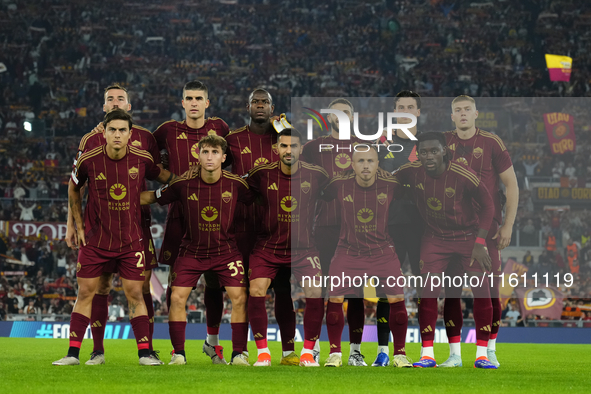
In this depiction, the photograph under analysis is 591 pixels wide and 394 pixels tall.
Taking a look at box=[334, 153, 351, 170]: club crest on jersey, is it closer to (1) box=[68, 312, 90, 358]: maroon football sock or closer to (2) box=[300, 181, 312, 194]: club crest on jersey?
(2) box=[300, 181, 312, 194]: club crest on jersey

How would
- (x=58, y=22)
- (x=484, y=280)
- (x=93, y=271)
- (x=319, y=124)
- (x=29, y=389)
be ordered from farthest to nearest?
(x=58, y=22) < (x=319, y=124) < (x=484, y=280) < (x=93, y=271) < (x=29, y=389)

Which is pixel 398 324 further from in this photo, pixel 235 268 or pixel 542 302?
pixel 542 302

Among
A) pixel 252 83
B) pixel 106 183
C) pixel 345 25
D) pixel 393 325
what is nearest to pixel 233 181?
pixel 106 183

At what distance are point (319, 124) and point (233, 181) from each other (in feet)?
3.94

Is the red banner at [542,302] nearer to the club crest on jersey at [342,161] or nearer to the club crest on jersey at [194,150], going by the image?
the club crest on jersey at [342,161]

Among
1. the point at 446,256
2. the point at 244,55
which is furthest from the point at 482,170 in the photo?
the point at 244,55

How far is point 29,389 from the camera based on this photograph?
4637 mm

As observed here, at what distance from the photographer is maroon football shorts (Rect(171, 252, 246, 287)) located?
6664mm

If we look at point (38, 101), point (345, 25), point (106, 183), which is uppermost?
point (345, 25)

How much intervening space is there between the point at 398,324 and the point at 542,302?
28.0 feet

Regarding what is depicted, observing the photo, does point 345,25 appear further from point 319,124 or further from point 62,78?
point 319,124

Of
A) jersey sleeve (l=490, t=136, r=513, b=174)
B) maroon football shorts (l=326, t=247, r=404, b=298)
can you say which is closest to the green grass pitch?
maroon football shorts (l=326, t=247, r=404, b=298)

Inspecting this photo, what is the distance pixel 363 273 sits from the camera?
267 inches

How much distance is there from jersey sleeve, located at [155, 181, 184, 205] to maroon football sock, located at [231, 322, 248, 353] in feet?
4.26
